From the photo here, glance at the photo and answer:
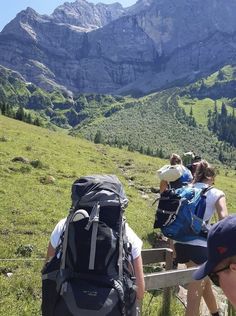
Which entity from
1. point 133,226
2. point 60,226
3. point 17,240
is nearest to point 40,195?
point 133,226

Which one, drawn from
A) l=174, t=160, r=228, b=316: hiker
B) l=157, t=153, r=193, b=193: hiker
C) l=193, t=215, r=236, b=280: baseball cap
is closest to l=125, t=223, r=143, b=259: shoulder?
l=174, t=160, r=228, b=316: hiker

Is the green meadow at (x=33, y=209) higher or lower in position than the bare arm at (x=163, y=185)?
lower

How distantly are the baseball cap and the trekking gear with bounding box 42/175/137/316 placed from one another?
6.57ft

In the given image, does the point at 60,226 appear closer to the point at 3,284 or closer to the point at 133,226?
the point at 3,284

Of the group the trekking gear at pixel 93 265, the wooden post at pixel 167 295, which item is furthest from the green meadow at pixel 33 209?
the trekking gear at pixel 93 265

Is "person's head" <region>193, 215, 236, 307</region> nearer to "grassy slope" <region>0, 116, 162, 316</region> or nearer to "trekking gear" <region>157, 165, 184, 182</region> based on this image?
"grassy slope" <region>0, 116, 162, 316</region>

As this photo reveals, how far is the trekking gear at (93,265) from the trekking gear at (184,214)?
2537mm

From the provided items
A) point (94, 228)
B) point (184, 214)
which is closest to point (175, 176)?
point (184, 214)

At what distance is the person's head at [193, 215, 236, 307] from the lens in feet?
10.9

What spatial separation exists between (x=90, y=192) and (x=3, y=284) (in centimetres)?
534

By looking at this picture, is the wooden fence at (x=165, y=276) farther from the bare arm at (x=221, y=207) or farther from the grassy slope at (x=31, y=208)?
the grassy slope at (x=31, y=208)

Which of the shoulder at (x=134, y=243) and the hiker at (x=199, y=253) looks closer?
the shoulder at (x=134, y=243)

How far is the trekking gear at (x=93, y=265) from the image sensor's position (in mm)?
5195

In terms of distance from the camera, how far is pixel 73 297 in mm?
5199
